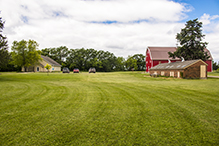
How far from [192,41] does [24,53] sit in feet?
162

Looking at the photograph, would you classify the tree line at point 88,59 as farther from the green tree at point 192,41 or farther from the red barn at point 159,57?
the green tree at point 192,41

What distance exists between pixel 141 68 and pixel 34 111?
7767 centimetres

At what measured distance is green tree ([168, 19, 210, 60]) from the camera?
33188 mm

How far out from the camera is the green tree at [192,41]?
33.2 metres

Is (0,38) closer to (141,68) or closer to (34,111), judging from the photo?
(34,111)

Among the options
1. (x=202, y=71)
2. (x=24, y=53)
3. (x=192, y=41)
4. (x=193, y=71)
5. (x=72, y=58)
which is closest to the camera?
(x=193, y=71)

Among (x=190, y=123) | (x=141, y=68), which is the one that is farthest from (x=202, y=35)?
(x=141, y=68)

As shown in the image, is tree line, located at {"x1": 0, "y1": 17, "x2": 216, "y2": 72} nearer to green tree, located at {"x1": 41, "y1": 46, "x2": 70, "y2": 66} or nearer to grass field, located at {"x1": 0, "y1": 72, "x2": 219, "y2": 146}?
green tree, located at {"x1": 41, "y1": 46, "x2": 70, "y2": 66}

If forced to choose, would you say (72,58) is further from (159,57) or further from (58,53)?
(159,57)

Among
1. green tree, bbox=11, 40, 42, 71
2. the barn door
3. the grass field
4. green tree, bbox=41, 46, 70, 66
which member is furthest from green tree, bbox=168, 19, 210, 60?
green tree, bbox=41, 46, 70, 66

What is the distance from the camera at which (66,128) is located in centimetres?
444

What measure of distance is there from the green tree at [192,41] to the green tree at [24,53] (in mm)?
43732

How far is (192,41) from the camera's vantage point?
33.8 m

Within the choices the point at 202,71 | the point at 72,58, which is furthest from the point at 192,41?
the point at 72,58
